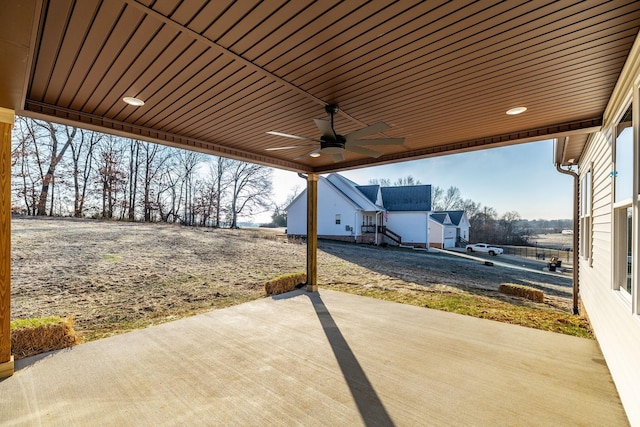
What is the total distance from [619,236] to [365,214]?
16402 millimetres

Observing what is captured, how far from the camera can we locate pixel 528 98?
9.76 feet

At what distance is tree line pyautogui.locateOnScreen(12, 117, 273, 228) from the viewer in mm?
9969

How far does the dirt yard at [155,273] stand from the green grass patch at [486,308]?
558 millimetres

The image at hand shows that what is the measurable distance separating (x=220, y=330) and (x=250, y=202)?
49.8 feet

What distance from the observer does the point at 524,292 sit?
6.86 meters

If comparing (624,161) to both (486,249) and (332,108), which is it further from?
(486,249)

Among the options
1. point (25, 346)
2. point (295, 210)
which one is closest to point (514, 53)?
point (25, 346)

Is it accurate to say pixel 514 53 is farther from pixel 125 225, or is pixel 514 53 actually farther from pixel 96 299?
pixel 125 225

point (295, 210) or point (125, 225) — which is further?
point (295, 210)

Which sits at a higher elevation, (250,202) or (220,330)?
(250,202)

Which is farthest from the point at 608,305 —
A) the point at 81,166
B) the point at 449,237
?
the point at 449,237

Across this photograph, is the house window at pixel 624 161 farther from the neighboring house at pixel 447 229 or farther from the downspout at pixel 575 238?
the neighboring house at pixel 447 229

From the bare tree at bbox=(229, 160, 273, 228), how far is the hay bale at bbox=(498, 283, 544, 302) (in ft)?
47.1

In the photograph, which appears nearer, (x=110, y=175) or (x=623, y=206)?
(x=623, y=206)
